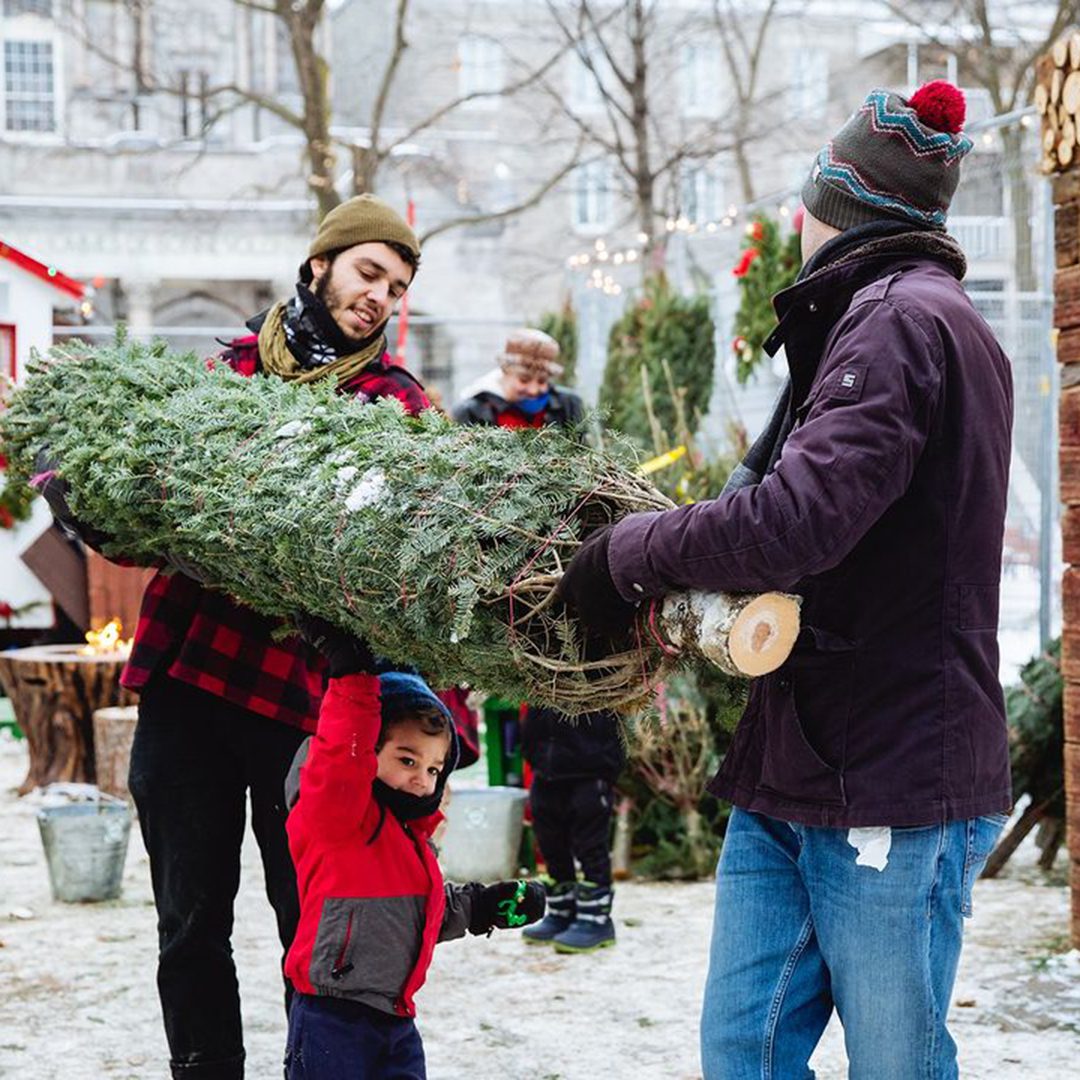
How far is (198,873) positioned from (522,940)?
8.19ft

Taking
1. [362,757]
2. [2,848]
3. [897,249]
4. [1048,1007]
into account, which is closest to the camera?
[897,249]

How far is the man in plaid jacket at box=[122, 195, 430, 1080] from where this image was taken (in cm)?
379

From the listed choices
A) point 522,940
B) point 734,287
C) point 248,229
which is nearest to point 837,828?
point 522,940

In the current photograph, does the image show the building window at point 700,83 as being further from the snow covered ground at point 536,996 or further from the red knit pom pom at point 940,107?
the red knit pom pom at point 940,107

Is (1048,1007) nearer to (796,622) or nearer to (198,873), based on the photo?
(198,873)

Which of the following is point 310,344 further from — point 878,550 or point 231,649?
point 878,550

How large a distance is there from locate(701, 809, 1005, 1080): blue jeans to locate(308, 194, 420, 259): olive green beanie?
1707 millimetres

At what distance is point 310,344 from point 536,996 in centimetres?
242

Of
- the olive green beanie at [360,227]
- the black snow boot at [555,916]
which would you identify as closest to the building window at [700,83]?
the black snow boot at [555,916]

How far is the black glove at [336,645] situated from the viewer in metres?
3.24

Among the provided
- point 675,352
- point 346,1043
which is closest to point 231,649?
point 346,1043

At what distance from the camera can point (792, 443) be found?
2.45 meters

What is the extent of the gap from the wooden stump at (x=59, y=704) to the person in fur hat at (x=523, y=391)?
316cm

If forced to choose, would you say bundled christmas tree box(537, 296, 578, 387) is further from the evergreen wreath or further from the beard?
the beard
